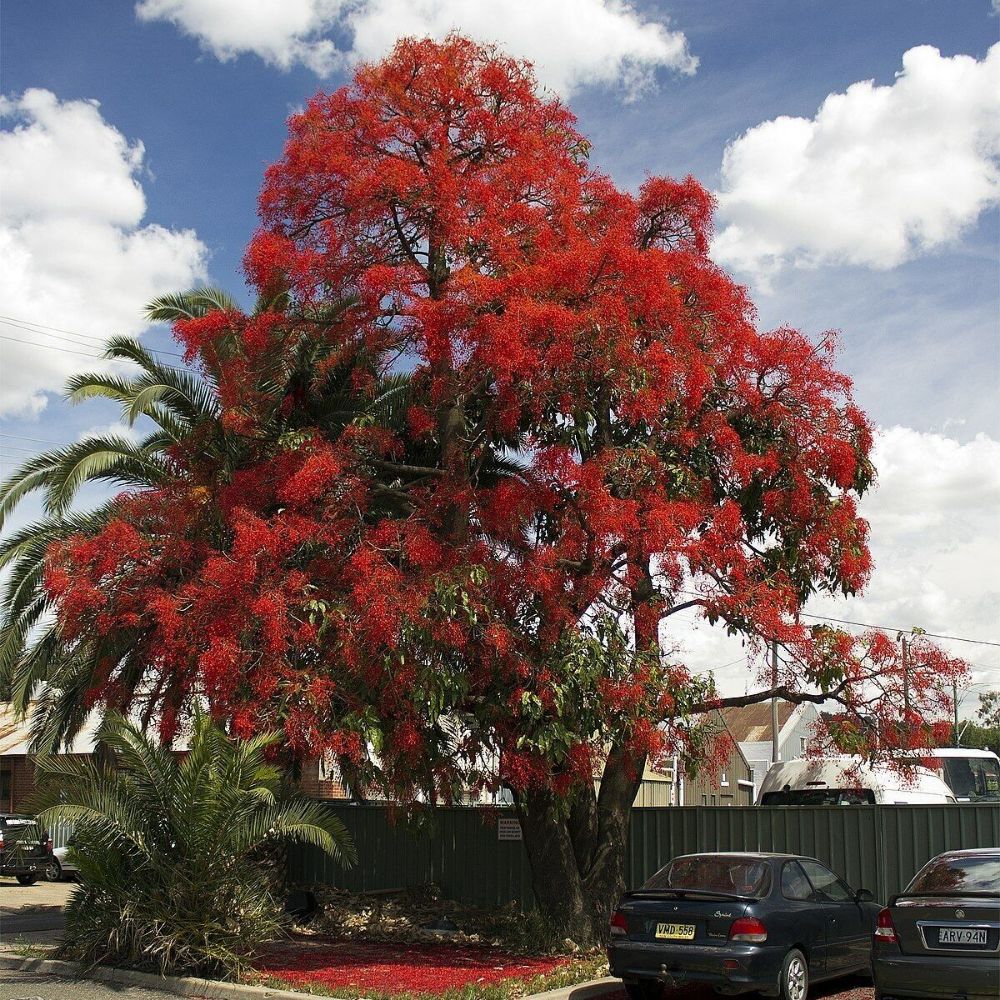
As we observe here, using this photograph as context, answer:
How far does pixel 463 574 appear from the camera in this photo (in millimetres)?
12578

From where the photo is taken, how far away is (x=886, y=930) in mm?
9109

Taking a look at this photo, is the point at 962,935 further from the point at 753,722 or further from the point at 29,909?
the point at 753,722

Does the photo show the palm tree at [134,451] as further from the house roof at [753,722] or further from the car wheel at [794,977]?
the house roof at [753,722]

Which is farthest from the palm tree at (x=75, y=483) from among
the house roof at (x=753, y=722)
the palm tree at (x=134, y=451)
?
the house roof at (x=753, y=722)

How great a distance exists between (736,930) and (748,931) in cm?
10

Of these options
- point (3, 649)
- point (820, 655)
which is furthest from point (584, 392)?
point (3, 649)

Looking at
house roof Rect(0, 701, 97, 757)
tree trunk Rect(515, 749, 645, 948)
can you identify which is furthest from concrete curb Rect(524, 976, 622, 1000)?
house roof Rect(0, 701, 97, 757)

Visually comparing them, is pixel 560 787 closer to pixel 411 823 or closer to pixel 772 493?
pixel 411 823

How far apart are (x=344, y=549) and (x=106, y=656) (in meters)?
4.38

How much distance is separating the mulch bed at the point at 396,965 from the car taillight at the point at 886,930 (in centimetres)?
408

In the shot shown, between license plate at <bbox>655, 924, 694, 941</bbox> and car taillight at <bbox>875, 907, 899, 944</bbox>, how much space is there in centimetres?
167

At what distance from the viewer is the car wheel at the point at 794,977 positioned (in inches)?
396

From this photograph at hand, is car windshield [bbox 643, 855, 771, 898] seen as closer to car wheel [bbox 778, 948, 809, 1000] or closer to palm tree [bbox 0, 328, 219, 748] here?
car wheel [bbox 778, 948, 809, 1000]

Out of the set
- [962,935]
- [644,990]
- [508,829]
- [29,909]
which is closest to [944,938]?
[962,935]
